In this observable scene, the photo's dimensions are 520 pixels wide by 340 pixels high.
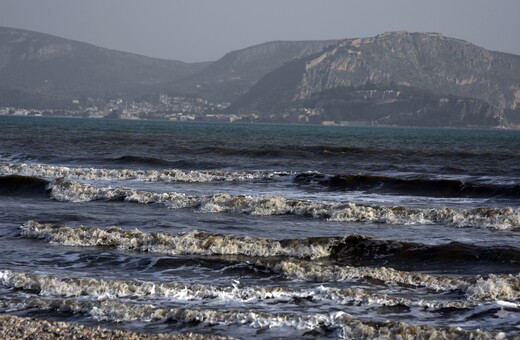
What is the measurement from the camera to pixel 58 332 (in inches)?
488

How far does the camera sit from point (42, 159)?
5375 centimetres

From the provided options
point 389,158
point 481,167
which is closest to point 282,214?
point 481,167

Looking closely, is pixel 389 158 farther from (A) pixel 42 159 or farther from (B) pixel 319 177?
(A) pixel 42 159

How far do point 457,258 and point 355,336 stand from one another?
A: 7594mm

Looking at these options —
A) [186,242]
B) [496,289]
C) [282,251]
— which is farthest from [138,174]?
[496,289]

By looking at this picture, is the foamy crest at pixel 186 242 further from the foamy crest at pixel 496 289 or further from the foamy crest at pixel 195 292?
the foamy crest at pixel 496 289

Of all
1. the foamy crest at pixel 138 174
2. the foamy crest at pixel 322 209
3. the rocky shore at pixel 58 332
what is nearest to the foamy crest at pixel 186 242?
the foamy crest at pixel 322 209

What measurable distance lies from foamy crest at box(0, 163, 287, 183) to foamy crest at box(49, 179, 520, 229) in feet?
27.1

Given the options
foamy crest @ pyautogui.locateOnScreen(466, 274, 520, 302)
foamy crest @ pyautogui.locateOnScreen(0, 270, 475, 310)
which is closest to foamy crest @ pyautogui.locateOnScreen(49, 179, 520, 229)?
foamy crest @ pyautogui.locateOnScreen(466, 274, 520, 302)

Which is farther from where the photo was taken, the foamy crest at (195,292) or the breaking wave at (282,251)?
the breaking wave at (282,251)

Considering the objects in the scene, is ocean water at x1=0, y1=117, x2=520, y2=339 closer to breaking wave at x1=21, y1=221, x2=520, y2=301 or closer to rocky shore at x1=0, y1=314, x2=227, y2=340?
breaking wave at x1=21, y1=221, x2=520, y2=301

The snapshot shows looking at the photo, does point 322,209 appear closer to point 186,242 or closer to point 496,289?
point 186,242

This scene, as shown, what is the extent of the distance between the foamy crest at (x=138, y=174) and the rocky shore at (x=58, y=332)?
28.1 m

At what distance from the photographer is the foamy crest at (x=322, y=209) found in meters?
26.5
